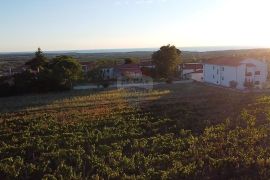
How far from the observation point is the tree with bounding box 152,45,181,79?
57375mm

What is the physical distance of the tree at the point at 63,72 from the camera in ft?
161

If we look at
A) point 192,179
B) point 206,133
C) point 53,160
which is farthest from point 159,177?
point 206,133

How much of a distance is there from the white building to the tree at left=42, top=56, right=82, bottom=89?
20074 mm

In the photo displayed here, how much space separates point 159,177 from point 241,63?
121 feet

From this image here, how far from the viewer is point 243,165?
18.8m

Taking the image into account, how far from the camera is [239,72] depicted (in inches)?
1987

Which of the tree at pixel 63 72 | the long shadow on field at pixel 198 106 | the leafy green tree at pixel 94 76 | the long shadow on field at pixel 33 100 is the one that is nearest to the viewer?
the long shadow on field at pixel 198 106

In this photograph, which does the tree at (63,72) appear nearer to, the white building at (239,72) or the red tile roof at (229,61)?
the white building at (239,72)

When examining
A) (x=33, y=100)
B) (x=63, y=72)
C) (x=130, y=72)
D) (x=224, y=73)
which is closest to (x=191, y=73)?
(x=130, y=72)

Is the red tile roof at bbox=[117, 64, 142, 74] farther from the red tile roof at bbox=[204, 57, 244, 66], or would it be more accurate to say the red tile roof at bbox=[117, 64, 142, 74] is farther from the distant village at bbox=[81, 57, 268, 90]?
the red tile roof at bbox=[204, 57, 244, 66]

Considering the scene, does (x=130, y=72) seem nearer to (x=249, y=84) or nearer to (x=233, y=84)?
(x=233, y=84)

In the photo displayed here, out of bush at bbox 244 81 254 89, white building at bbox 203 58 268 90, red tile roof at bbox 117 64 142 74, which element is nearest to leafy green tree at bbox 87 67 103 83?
red tile roof at bbox 117 64 142 74

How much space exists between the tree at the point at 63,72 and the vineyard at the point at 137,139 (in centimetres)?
930

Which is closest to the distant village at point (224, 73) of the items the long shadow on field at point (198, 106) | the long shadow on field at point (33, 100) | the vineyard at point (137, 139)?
the long shadow on field at point (198, 106)
